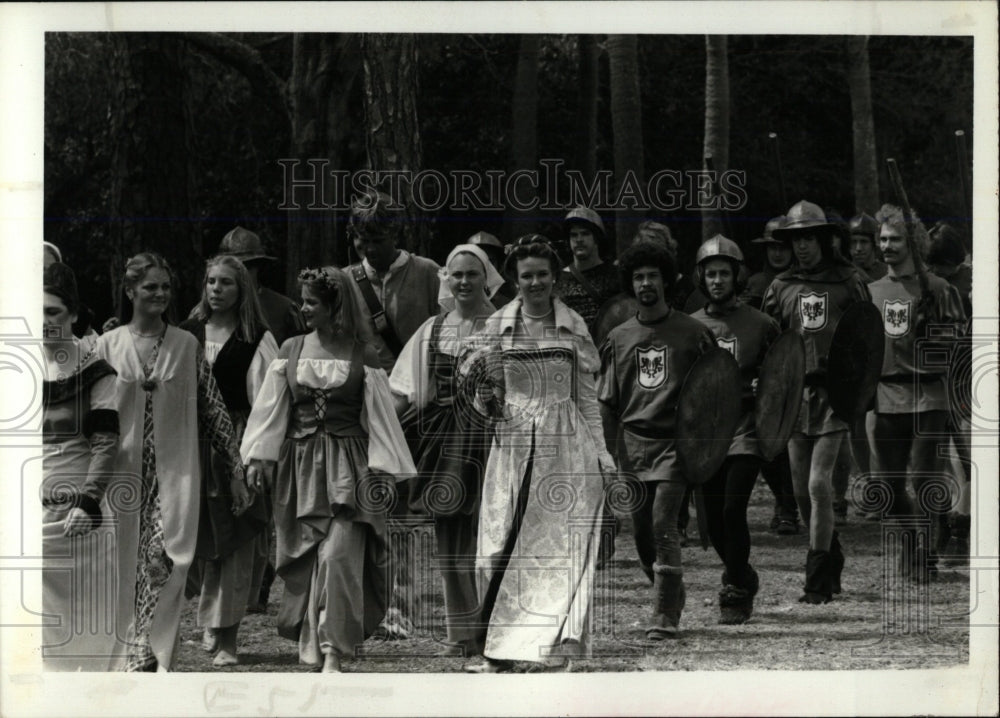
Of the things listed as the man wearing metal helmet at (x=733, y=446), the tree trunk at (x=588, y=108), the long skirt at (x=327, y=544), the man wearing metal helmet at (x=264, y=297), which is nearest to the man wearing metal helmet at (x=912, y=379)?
the man wearing metal helmet at (x=733, y=446)

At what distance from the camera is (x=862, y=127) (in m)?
12.4

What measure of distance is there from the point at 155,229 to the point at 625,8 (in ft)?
8.99

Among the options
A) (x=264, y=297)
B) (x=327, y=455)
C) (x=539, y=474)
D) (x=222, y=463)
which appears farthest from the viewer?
(x=264, y=297)

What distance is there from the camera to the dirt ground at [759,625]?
12016mm

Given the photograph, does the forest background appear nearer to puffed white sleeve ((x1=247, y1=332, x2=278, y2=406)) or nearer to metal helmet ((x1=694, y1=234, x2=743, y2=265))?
metal helmet ((x1=694, y1=234, x2=743, y2=265))

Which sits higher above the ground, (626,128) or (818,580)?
(626,128)

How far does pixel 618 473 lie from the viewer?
1203cm

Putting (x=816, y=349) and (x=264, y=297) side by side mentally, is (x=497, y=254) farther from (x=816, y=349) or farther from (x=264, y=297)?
(x=816, y=349)

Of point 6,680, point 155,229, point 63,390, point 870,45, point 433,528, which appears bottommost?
point 6,680

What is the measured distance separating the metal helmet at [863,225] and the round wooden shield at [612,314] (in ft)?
4.16

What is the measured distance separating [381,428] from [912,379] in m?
2.92

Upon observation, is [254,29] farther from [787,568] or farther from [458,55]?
[787,568]

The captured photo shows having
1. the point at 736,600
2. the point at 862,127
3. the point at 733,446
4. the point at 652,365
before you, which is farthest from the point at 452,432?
the point at 862,127

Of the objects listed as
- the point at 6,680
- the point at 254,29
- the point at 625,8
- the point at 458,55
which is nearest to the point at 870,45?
the point at 625,8
